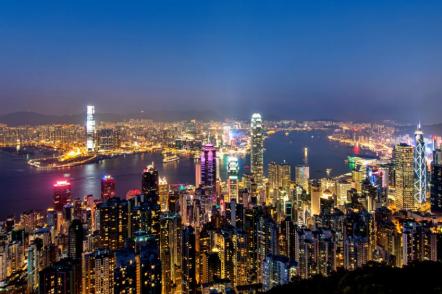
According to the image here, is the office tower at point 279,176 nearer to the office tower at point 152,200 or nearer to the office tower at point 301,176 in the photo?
the office tower at point 301,176

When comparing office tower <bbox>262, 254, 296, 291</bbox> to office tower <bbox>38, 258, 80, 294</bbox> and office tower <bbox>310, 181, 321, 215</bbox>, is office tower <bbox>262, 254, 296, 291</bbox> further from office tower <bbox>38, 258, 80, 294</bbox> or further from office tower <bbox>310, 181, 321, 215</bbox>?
office tower <bbox>310, 181, 321, 215</bbox>

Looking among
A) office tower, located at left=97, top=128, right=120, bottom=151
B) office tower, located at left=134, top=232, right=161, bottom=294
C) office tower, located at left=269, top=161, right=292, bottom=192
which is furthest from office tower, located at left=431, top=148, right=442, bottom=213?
office tower, located at left=97, top=128, right=120, bottom=151

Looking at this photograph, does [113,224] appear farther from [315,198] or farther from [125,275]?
[315,198]

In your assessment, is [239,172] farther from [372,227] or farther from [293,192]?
[372,227]

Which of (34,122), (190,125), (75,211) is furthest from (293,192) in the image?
(34,122)

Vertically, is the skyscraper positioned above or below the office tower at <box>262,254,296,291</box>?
above

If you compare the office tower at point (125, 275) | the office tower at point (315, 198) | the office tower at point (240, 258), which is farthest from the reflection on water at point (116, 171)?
the office tower at point (240, 258)
